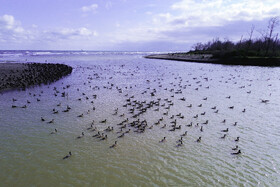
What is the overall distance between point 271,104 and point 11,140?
75.8 ft

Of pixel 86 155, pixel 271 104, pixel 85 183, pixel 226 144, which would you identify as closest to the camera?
pixel 85 183

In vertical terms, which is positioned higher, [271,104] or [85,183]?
[271,104]

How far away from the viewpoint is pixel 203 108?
1719cm

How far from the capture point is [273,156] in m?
9.62

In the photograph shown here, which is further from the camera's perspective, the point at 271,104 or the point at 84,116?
the point at 271,104

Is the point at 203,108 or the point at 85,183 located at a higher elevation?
the point at 203,108

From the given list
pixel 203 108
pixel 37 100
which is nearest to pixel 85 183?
pixel 203 108

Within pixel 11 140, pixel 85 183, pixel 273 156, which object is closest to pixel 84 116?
pixel 11 140

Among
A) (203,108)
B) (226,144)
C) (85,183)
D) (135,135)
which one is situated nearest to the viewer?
(85,183)

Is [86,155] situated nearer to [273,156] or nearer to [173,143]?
[173,143]

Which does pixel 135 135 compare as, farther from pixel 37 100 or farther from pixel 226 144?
pixel 37 100

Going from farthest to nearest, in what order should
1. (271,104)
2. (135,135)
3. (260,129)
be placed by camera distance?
(271,104) < (260,129) < (135,135)

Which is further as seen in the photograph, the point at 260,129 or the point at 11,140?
the point at 260,129

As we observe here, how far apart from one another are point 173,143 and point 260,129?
696 centimetres
